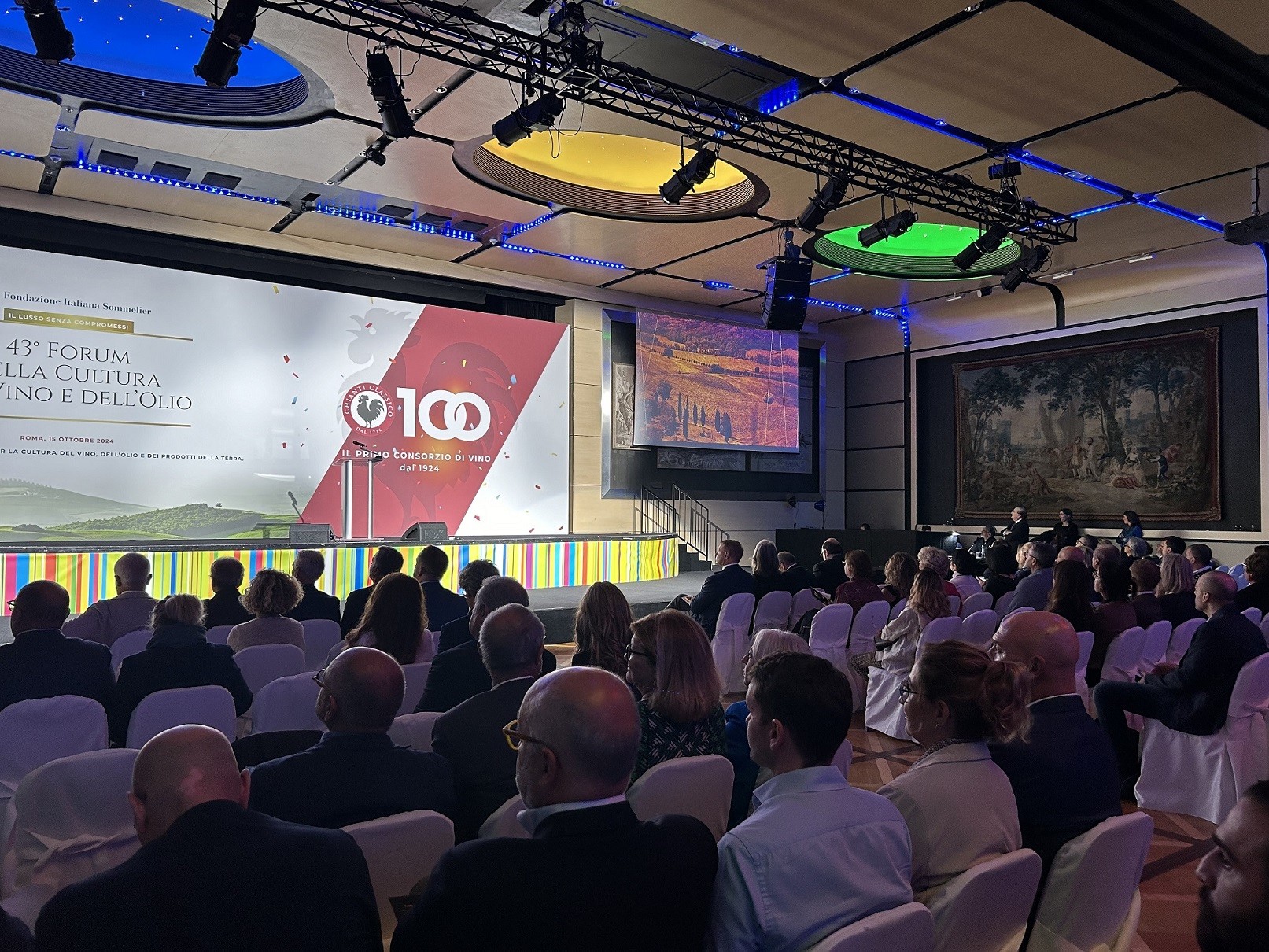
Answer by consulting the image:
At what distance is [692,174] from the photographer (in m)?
7.20

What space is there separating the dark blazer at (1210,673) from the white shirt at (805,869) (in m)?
3.26

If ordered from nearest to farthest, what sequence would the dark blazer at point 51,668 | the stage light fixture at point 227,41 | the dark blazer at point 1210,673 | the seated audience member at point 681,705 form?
the seated audience member at point 681,705 < the dark blazer at point 51,668 < the dark blazer at point 1210,673 < the stage light fixture at point 227,41

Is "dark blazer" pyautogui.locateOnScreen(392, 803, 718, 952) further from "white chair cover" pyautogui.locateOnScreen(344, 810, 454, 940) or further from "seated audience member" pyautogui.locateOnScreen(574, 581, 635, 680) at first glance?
"seated audience member" pyautogui.locateOnScreen(574, 581, 635, 680)

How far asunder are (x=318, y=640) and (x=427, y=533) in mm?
5505

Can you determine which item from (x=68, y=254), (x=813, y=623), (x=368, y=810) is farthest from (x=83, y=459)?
(x=368, y=810)

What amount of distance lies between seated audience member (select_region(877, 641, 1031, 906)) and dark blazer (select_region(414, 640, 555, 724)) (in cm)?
167

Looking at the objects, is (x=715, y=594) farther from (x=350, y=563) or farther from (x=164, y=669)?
(x=350, y=563)

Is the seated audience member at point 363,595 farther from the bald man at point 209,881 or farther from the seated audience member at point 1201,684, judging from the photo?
the seated audience member at point 1201,684

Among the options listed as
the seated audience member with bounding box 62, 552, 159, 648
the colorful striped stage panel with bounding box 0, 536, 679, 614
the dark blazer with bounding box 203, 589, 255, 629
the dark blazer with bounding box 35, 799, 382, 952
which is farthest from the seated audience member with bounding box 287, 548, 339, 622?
the dark blazer with bounding box 35, 799, 382, 952

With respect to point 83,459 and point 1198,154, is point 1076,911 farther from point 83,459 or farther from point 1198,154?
point 83,459

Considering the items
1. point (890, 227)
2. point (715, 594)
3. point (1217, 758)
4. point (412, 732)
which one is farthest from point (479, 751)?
point (890, 227)

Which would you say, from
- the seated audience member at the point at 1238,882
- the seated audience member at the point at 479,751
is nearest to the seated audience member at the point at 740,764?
the seated audience member at the point at 479,751

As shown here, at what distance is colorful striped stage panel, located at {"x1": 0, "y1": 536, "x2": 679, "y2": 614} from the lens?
325 inches

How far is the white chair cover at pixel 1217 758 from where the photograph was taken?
13.9ft
